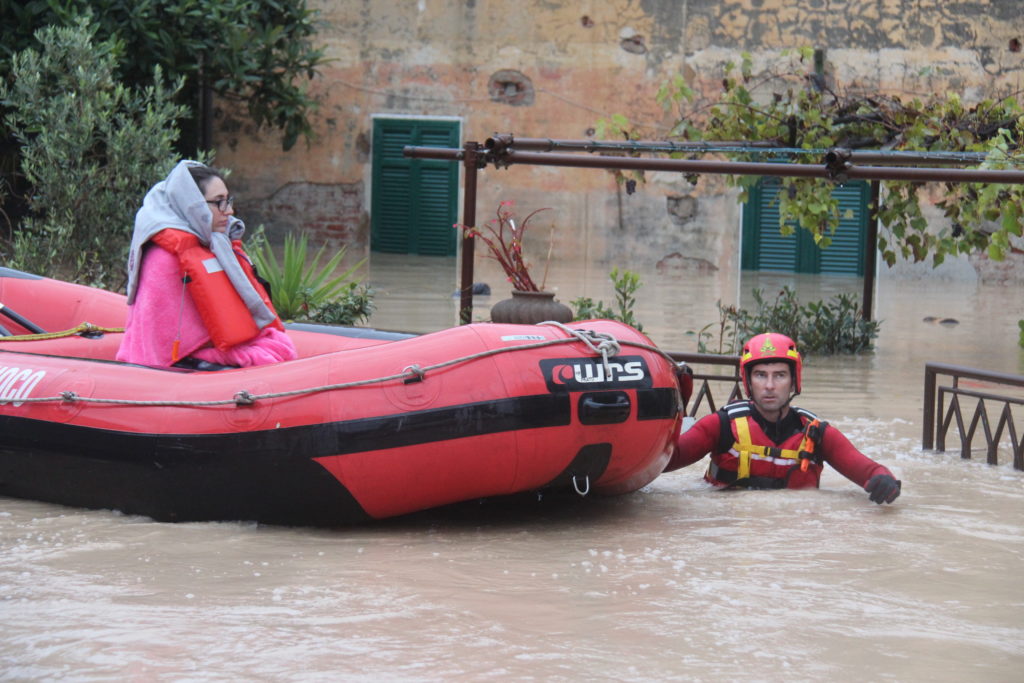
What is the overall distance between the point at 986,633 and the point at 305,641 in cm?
175

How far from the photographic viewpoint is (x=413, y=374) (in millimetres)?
4398

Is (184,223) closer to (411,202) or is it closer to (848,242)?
(411,202)

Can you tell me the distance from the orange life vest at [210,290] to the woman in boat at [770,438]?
5.59ft

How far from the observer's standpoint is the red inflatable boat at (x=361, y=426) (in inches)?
172

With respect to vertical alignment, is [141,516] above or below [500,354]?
below

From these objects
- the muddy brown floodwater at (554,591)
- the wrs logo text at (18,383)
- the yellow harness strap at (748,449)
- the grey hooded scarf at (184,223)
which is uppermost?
the grey hooded scarf at (184,223)

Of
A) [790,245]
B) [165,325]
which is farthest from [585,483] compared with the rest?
[790,245]

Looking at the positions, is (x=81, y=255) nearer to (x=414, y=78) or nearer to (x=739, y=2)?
(x=414, y=78)

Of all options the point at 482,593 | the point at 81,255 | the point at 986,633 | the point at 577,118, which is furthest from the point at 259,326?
the point at 577,118

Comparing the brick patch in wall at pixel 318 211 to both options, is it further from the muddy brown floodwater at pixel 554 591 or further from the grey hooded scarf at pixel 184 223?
the muddy brown floodwater at pixel 554 591

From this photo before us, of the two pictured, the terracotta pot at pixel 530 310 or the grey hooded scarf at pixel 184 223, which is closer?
the grey hooded scarf at pixel 184 223

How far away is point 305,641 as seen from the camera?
10.9ft

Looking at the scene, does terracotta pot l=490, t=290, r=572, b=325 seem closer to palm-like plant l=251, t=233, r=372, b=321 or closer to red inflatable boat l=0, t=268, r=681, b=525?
red inflatable boat l=0, t=268, r=681, b=525

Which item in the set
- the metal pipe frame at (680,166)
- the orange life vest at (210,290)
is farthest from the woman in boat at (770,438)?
the orange life vest at (210,290)
